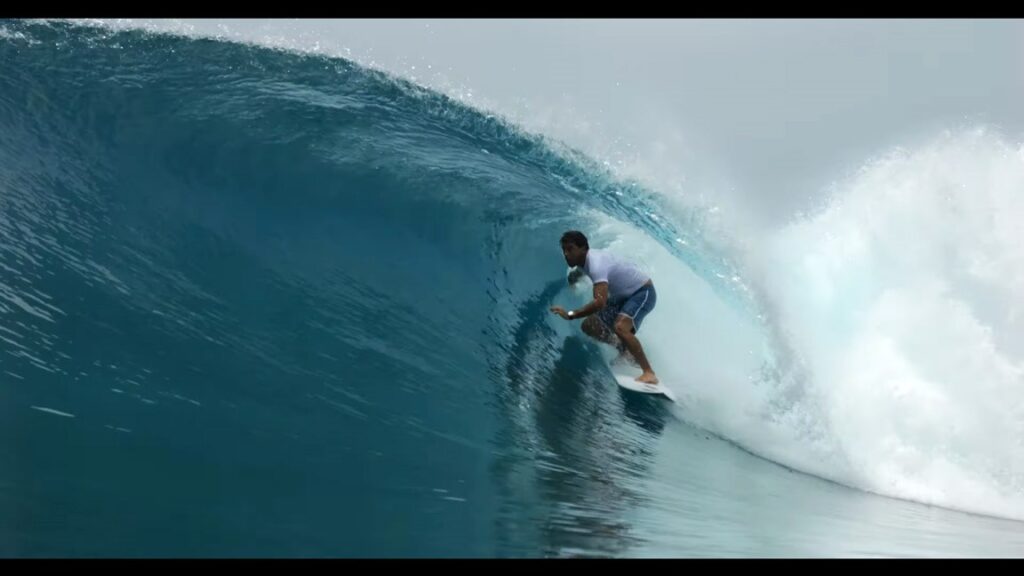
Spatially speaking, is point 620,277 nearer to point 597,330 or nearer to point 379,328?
point 597,330

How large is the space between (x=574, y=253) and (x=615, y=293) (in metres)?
0.61

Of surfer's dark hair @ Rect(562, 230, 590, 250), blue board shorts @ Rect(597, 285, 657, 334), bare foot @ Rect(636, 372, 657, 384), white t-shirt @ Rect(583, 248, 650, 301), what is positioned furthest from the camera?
bare foot @ Rect(636, 372, 657, 384)

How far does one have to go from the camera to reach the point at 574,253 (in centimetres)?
654

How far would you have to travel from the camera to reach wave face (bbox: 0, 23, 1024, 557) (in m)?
3.60

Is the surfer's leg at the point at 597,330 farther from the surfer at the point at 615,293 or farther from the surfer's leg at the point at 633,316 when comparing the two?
the surfer's leg at the point at 633,316

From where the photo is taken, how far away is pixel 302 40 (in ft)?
38.5

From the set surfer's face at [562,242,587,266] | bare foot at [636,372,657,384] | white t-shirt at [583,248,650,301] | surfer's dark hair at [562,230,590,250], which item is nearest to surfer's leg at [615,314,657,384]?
→ bare foot at [636,372,657,384]

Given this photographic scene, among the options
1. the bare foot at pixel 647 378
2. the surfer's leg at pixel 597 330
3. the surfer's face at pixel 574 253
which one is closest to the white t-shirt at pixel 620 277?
the surfer's face at pixel 574 253

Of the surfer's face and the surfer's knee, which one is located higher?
the surfer's face

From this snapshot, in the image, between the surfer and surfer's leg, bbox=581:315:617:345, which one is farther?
surfer's leg, bbox=581:315:617:345

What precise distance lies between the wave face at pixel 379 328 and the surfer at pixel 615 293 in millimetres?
448

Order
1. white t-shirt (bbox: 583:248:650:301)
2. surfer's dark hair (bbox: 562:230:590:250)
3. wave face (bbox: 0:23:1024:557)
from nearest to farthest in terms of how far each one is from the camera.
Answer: wave face (bbox: 0:23:1024:557), surfer's dark hair (bbox: 562:230:590:250), white t-shirt (bbox: 583:248:650:301)

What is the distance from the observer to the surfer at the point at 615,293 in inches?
257

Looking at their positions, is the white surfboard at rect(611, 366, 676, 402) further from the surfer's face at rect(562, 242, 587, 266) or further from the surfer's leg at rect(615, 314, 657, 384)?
the surfer's face at rect(562, 242, 587, 266)
